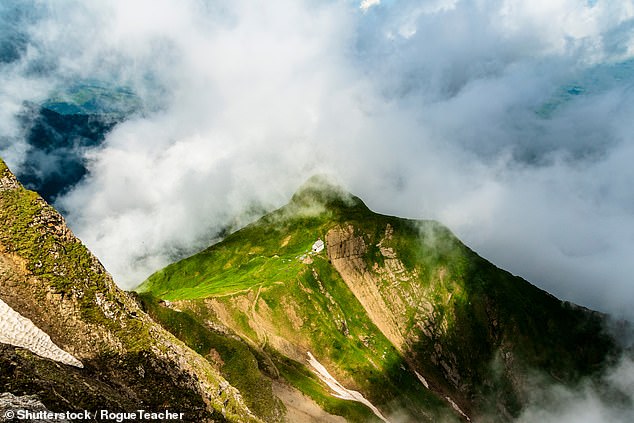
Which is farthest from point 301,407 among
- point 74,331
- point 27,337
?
point 27,337

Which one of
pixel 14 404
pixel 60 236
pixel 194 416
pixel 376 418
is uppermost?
pixel 60 236

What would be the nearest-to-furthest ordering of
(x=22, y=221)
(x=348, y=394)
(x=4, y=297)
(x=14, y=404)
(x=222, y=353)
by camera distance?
(x=14, y=404), (x=4, y=297), (x=22, y=221), (x=222, y=353), (x=348, y=394)

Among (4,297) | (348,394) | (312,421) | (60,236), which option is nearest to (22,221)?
(60,236)

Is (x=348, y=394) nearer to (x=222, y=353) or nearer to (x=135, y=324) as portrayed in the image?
(x=222, y=353)

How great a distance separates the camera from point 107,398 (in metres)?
39.4

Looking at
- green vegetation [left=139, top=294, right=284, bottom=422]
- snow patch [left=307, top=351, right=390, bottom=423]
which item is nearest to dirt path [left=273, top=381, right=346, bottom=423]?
snow patch [left=307, top=351, right=390, bottom=423]

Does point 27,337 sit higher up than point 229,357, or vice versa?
point 229,357

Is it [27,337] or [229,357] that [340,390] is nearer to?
[229,357]

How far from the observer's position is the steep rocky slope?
38.7 metres

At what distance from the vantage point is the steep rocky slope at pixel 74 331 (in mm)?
38688

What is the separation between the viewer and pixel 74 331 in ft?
147

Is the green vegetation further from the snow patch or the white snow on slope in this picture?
the snow patch

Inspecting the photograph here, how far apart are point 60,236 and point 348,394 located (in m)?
162

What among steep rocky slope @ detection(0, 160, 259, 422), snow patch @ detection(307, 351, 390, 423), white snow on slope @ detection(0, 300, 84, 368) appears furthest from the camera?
snow patch @ detection(307, 351, 390, 423)
